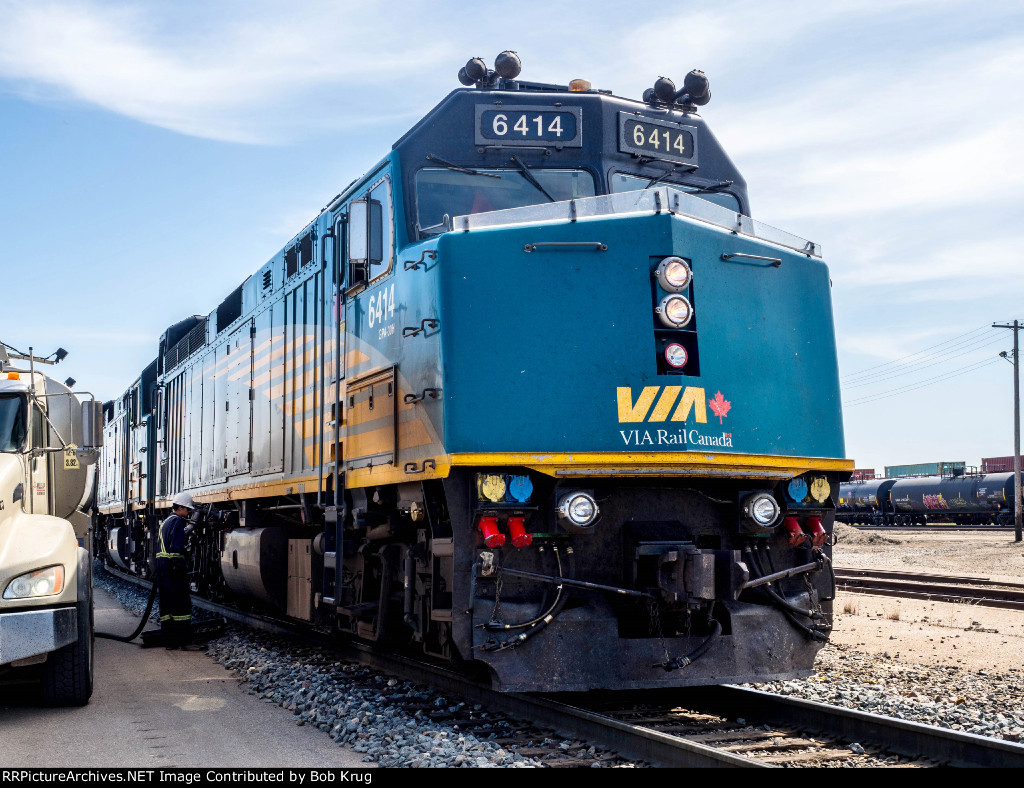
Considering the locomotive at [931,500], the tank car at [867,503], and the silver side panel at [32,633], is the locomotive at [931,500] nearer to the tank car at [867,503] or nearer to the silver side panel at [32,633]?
the tank car at [867,503]

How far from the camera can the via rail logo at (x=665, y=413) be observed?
20.4ft

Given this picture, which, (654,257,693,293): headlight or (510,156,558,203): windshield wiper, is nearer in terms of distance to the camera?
(654,257,693,293): headlight

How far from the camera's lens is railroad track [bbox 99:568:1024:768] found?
5.04 metres

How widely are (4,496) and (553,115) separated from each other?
4578mm

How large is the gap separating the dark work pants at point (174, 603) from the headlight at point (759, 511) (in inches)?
246

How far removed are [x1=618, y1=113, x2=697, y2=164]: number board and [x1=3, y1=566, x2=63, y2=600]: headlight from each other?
4.75 meters

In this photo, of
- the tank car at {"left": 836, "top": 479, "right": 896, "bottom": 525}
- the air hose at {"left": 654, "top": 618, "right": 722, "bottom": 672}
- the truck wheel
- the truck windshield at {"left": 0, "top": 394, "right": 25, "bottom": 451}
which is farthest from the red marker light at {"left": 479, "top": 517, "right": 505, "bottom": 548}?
the tank car at {"left": 836, "top": 479, "right": 896, "bottom": 525}

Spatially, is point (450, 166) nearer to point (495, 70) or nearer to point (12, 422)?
point (495, 70)

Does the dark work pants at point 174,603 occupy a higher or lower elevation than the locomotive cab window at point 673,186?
lower

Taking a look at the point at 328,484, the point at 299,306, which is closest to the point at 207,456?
the point at 299,306

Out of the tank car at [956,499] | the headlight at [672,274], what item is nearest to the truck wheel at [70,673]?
the headlight at [672,274]

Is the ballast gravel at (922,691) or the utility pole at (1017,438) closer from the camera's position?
the ballast gravel at (922,691)

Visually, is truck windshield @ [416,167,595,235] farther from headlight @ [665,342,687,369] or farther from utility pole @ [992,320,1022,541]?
utility pole @ [992,320,1022,541]

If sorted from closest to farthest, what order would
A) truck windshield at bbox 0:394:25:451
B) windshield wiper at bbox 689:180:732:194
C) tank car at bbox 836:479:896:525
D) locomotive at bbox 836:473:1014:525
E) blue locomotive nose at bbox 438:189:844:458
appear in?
blue locomotive nose at bbox 438:189:844:458
windshield wiper at bbox 689:180:732:194
truck windshield at bbox 0:394:25:451
locomotive at bbox 836:473:1014:525
tank car at bbox 836:479:896:525
